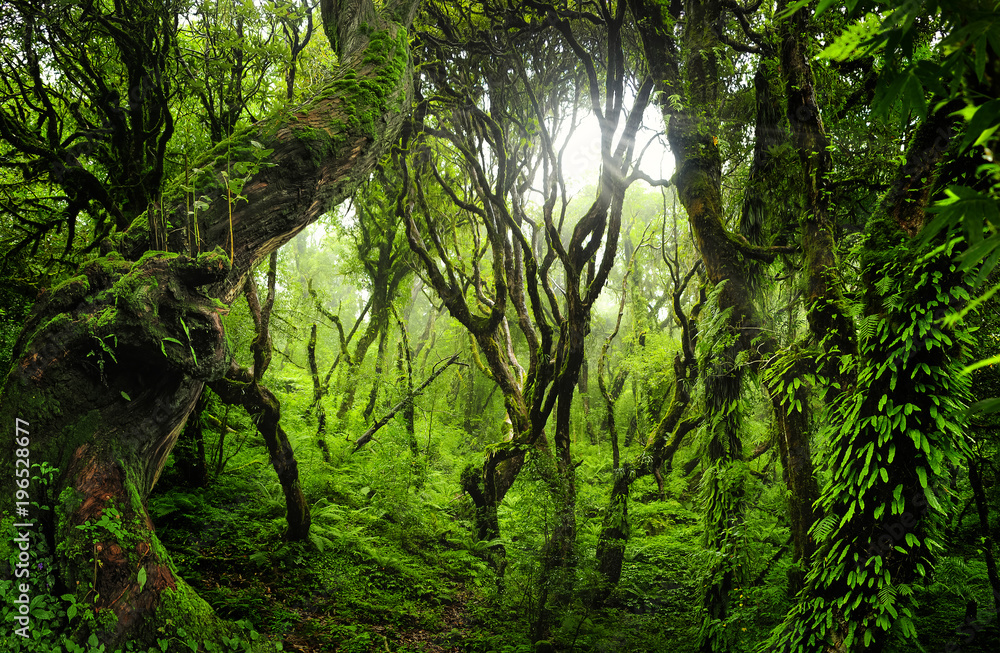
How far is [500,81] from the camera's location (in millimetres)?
8102

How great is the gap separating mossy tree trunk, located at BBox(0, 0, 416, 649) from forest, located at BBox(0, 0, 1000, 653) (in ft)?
0.08

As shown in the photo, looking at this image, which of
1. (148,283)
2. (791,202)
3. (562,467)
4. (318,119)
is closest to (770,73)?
(791,202)

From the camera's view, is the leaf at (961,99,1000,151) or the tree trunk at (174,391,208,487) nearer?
the leaf at (961,99,1000,151)

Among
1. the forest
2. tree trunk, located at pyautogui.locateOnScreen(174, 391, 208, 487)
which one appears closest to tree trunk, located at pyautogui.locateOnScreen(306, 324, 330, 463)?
the forest

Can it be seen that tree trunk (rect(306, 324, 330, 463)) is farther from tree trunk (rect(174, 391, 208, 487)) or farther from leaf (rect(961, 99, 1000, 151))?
leaf (rect(961, 99, 1000, 151))

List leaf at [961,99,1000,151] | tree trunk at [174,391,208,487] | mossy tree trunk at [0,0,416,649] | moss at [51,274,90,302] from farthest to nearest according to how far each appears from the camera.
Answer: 1. tree trunk at [174,391,208,487]
2. moss at [51,274,90,302]
3. mossy tree trunk at [0,0,416,649]
4. leaf at [961,99,1000,151]

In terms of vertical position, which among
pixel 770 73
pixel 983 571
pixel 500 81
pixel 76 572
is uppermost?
pixel 500 81

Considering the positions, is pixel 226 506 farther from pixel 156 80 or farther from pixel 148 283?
pixel 156 80

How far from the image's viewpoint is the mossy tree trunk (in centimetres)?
316

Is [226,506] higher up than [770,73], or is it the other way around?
[770,73]

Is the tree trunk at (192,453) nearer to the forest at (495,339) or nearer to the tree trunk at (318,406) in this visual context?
the forest at (495,339)

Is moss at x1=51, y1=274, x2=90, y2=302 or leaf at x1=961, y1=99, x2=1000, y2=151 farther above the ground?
moss at x1=51, y1=274, x2=90, y2=302

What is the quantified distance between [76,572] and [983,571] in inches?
411

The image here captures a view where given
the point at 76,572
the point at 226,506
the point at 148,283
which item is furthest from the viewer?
the point at 226,506
